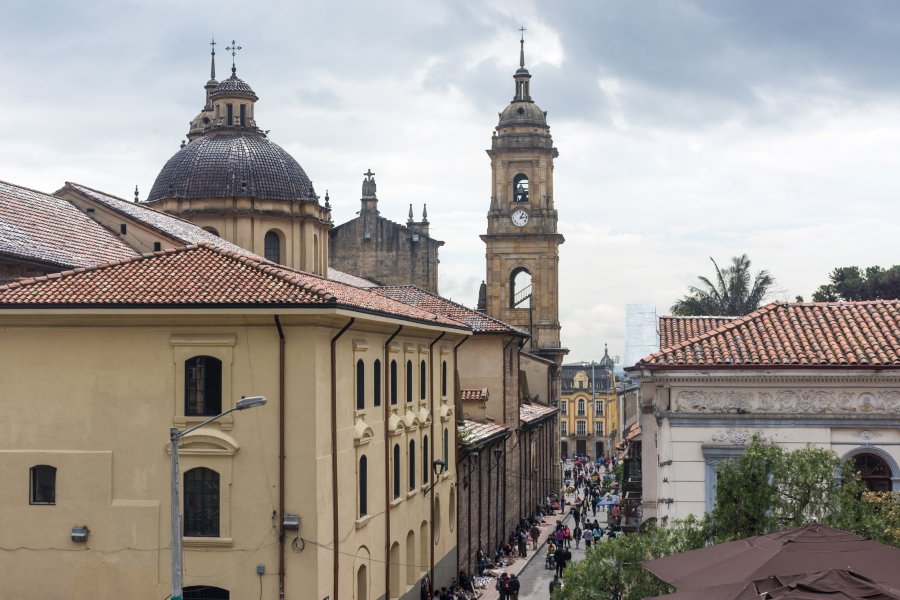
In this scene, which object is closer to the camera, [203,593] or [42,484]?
[203,593]

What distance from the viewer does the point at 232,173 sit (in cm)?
5272

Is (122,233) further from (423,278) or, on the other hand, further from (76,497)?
(423,278)

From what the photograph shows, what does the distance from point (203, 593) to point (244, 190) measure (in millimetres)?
30760

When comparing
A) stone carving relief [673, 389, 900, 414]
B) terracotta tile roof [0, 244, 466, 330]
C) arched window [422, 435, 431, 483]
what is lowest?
arched window [422, 435, 431, 483]

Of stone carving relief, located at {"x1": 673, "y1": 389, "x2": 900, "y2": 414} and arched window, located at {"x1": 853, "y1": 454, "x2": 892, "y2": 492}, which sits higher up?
stone carving relief, located at {"x1": 673, "y1": 389, "x2": 900, "y2": 414}

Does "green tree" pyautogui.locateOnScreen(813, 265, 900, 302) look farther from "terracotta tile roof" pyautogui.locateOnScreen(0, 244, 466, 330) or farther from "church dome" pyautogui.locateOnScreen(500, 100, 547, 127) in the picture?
"terracotta tile roof" pyautogui.locateOnScreen(0, 244, 466, 330)

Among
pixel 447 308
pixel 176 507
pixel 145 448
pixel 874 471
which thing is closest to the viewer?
pixel 176 507

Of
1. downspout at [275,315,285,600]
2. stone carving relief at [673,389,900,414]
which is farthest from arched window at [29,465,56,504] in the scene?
stone carving relief at [673,389,900,414]

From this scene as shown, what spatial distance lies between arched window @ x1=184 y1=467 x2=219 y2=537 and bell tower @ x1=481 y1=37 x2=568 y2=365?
180ft

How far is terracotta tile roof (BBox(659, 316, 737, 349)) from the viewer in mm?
29505

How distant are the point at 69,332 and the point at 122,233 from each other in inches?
550

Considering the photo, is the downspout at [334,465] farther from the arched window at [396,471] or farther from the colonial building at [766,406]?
the arched window at [396,471]

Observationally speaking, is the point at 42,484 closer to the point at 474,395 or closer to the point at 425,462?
the point at 425,462

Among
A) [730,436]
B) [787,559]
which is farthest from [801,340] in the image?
[787,559]
